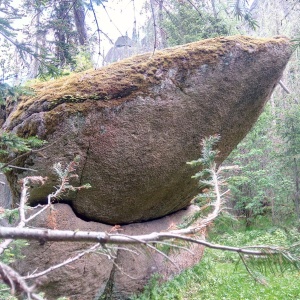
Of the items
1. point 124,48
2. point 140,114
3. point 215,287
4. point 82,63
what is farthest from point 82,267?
point 124,48

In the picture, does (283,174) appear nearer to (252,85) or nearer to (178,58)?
(252,85)

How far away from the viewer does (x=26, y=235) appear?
1.20m

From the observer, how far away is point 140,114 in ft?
14.8

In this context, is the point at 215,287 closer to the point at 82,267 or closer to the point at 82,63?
the point at 82,267

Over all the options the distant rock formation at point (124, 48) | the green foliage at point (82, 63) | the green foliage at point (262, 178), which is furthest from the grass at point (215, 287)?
the green foliage at point (82, 63)

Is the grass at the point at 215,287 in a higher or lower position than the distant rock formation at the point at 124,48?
lower

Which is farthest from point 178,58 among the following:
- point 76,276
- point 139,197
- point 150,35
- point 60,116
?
point 150,35

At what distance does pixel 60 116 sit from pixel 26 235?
10.4 ft

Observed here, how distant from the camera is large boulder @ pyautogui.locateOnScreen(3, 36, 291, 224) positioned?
4301 mm

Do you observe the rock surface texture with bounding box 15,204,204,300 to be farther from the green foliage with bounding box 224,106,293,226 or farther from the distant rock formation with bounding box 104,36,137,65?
the green foliage with bounding box 224,106,293,226

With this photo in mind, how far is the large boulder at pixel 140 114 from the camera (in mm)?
4301

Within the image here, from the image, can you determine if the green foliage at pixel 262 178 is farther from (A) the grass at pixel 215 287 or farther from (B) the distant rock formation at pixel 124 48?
(B) the distant rock formation at pixel 124 48

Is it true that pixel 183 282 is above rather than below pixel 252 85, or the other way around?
below

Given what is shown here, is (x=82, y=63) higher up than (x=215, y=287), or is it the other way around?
(x=82, y=63)
